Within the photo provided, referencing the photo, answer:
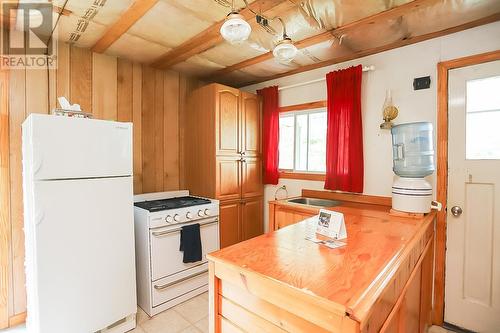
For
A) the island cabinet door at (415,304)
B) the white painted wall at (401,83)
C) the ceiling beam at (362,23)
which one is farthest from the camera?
the white painted wall at (401,83)

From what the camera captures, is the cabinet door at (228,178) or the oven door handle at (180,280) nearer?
the oven door handle at (180,280)

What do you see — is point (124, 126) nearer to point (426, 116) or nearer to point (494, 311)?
point (426, 116)

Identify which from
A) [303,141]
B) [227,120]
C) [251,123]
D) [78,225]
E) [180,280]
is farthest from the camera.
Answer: [251,123]

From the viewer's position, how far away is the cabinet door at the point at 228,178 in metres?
2.94

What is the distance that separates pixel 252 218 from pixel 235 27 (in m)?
2.51

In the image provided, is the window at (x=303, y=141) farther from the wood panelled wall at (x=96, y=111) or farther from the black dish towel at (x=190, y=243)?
the black dish towel at (x=190, y=243)

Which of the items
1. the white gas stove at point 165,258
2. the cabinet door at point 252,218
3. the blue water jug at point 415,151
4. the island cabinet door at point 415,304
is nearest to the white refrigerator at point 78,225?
the white gas stove at point 165,258

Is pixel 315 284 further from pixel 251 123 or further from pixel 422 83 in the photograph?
pixel 251 123

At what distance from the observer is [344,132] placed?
8.59 feet

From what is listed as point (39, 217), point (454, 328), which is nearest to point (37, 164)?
point (39, 217)

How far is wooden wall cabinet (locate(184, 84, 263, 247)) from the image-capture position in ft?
9.66

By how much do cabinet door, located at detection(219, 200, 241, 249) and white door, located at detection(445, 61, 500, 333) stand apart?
6.95ft

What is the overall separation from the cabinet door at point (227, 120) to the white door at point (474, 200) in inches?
83.8

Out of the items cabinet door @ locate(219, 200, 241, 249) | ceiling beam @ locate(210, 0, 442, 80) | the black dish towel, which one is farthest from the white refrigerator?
ceiling beam @ locate(210, 0, 442, 80)
